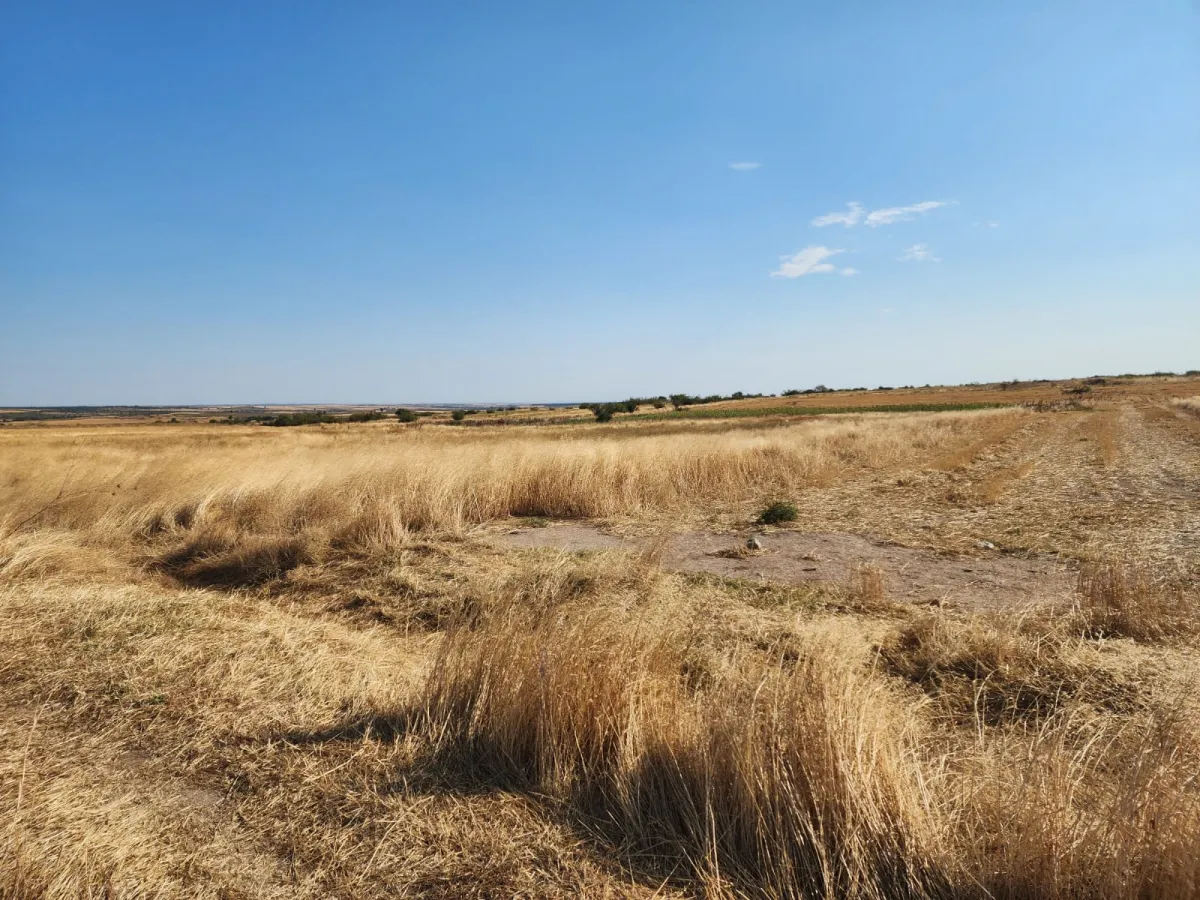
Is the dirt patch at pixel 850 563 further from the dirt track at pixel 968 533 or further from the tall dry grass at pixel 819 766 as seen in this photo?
the tall dry grass at pixel 819 766

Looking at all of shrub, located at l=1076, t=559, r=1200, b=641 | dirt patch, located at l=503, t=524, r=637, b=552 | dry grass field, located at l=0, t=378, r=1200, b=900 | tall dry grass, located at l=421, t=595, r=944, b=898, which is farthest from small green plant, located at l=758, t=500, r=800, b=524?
tall dry grass, located at l=421, t=595, r=944, b=898

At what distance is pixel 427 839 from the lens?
101 inches

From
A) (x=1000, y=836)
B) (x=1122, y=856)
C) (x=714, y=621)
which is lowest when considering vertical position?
(x=714, y=621)

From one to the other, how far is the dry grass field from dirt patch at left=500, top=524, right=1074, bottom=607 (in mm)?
72

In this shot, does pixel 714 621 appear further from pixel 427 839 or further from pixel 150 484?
pixel 150 484

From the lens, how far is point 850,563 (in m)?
7.96

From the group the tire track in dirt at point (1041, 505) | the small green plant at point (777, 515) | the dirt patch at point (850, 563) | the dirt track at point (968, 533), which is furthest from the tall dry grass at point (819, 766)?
the small green plant at point (777, 515)

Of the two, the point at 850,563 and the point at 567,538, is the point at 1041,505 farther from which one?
the point at 567,538

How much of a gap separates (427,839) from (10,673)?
3.63 metres

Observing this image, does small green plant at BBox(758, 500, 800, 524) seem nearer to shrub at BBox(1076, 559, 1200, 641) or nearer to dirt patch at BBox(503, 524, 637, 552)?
dirt patch at BBox(503, 524, 637, 552)

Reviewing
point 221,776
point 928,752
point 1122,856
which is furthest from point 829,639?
point 221,776

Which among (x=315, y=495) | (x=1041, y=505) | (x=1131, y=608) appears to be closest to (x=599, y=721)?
(x=1131, y=608)

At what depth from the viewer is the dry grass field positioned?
90.0 inches

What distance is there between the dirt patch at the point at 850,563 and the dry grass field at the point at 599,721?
0.07m
